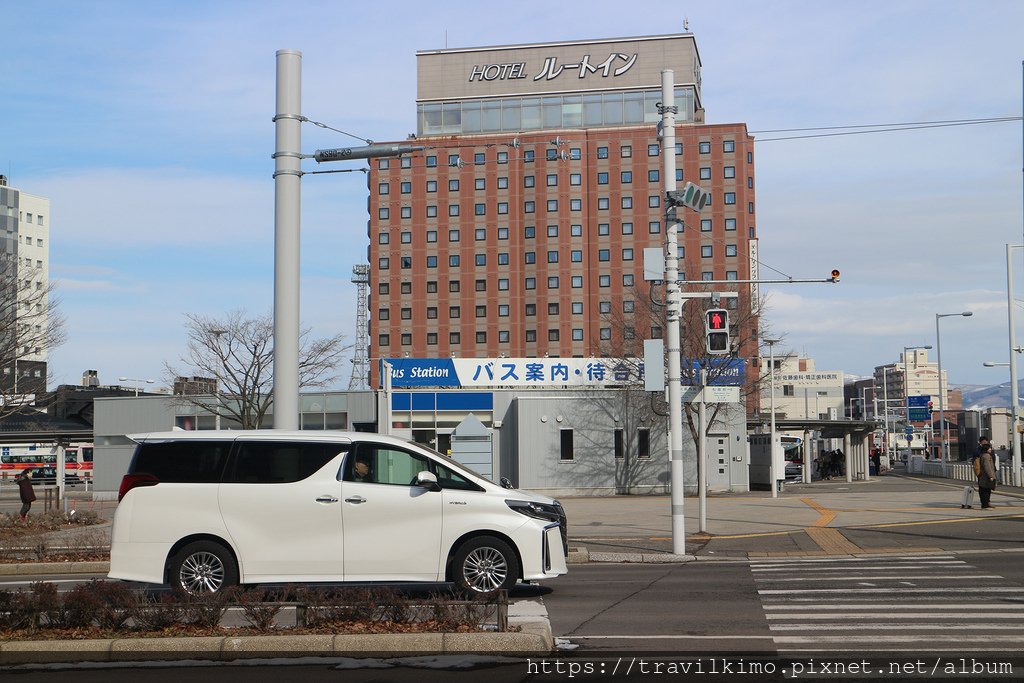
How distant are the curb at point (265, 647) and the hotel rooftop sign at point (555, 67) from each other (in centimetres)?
9384

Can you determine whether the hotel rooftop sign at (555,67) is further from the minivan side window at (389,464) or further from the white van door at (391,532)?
the white van door at (391,532)

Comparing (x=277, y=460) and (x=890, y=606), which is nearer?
(x=890, y=606)

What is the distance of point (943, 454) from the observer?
70062mm

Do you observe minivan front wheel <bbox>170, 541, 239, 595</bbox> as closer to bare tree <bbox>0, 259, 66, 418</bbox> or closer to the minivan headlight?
the minivan headlight

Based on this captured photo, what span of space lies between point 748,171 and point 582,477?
6441 centimetres

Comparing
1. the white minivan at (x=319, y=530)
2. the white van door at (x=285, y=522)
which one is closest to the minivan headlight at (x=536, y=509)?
the white minivan at (x=319, y=530)

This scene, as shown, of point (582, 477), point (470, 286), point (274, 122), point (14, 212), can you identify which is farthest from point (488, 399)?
point (14, 212)

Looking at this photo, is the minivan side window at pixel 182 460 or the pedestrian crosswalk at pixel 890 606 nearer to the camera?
the pedestrian crosswalk at pixel 890 606

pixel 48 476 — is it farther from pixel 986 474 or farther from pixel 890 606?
pixel 890 606

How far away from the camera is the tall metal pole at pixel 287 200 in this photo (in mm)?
15773

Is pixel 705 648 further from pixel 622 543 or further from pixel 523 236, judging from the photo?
pixel 523 236

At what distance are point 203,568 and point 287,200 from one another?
19.7 feet

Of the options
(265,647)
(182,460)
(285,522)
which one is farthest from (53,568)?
(265,647)

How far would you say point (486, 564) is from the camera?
41.2 feet
